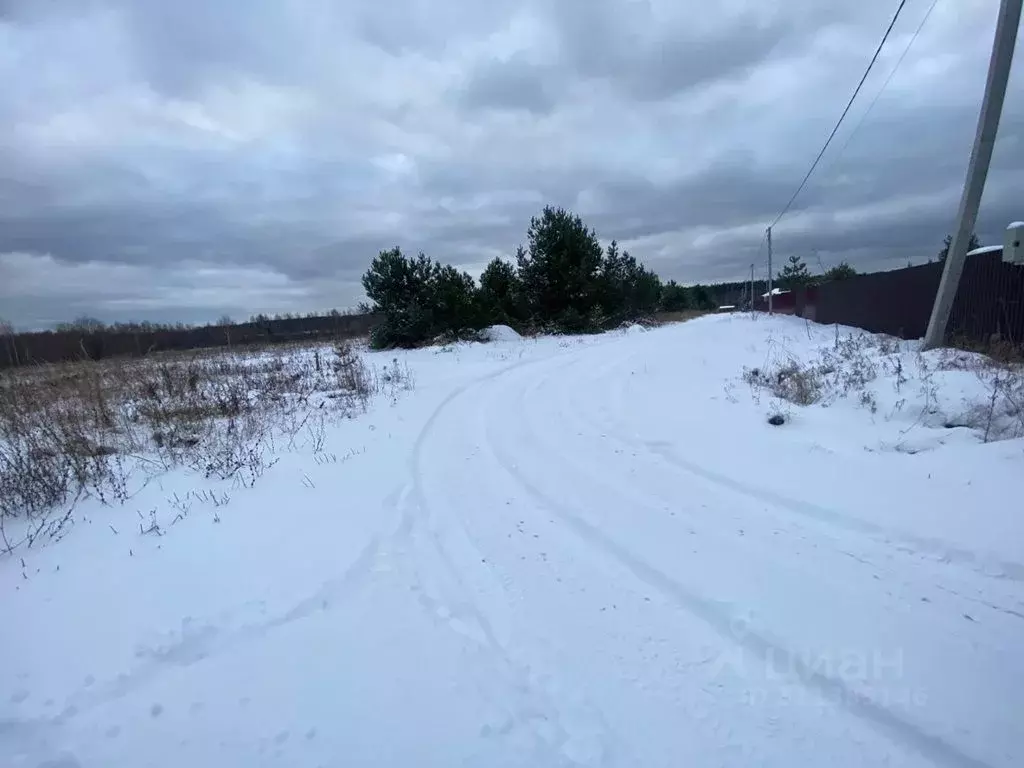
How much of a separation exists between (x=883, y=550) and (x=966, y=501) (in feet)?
3.67

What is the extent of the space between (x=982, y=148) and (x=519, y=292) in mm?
23381

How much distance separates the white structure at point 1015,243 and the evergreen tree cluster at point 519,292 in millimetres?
19817

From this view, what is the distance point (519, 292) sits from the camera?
30906 millimetres

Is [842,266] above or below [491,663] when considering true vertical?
above

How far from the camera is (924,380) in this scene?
21.8ft

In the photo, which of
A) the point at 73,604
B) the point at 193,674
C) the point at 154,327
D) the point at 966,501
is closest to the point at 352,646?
the point at 193,674

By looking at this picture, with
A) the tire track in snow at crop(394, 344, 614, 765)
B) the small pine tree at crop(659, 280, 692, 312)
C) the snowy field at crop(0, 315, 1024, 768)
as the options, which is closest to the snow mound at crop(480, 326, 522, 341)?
the snowy field at crop(0, 315, 1024, 768)

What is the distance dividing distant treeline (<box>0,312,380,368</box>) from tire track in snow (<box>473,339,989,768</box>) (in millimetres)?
10303

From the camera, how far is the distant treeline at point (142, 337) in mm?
11258

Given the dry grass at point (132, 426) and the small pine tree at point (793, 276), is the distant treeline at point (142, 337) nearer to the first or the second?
the dry grass at point (132, 426)

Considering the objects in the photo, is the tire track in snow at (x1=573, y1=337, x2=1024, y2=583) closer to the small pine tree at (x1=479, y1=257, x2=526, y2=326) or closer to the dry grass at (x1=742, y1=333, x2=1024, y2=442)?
the dry grass at (x1=742, y1=333, x2=1024, y2=442)

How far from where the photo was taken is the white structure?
879cm

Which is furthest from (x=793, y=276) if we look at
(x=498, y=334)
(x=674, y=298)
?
(x=498, y=334)

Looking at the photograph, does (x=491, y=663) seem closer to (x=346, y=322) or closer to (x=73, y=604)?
(x=73, y=604)
